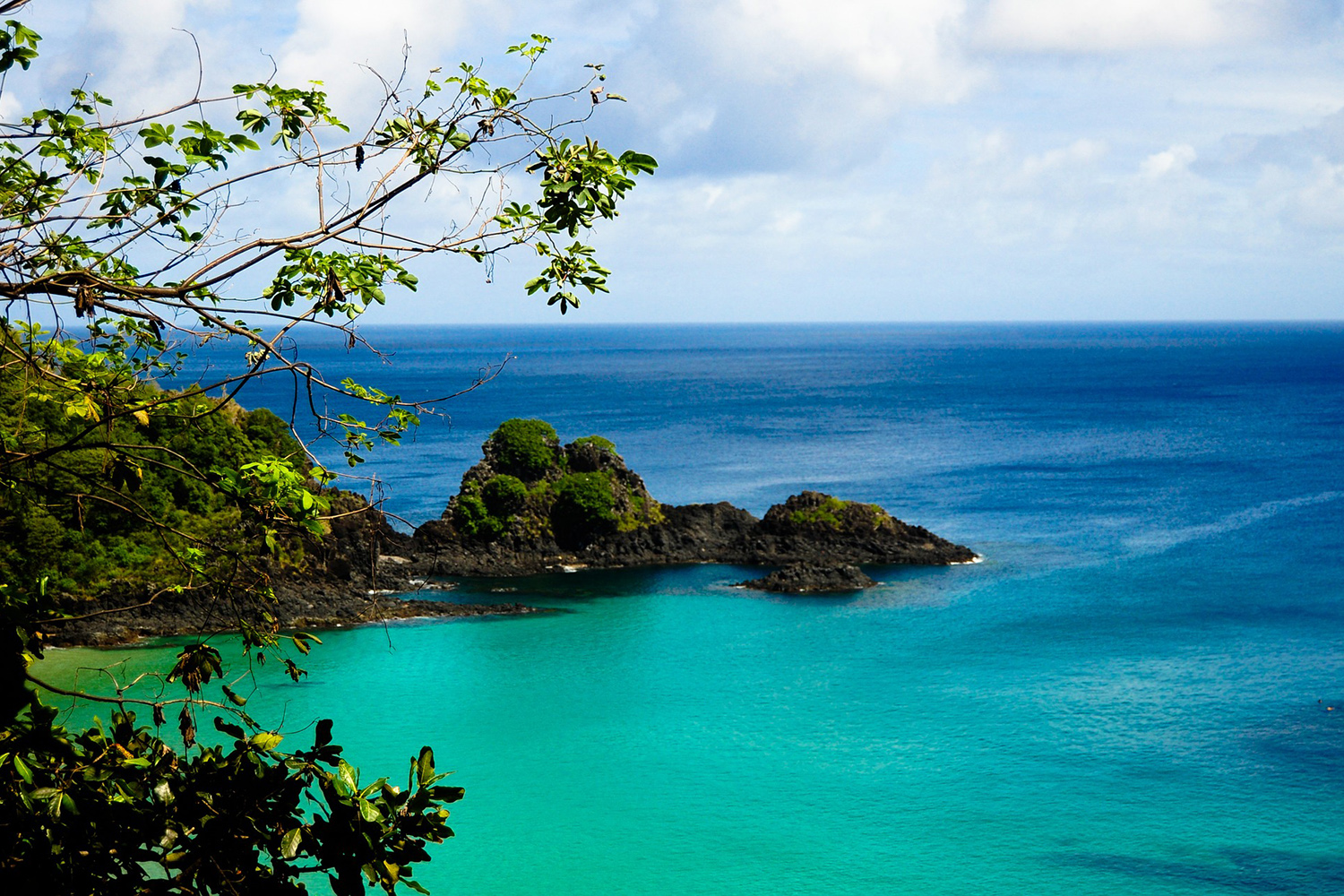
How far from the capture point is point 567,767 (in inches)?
1213

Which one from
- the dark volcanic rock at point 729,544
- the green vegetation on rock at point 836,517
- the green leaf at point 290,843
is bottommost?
the dark volcanic rock at point 729,544

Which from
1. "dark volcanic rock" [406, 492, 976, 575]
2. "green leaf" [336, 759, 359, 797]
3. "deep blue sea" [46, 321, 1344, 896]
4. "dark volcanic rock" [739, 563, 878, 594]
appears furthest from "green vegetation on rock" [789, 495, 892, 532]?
"green leaf" [336, 759, 359, 797]

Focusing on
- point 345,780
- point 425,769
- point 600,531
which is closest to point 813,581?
point 600,531

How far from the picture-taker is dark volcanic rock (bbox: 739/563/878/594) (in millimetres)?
50250

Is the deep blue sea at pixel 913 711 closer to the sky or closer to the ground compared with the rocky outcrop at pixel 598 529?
closer to the ground

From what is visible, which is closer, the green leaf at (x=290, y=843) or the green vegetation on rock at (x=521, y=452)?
the green leaf at (x=290, y=843)

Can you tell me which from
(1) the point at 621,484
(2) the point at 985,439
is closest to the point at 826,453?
(2) the point at 985,439

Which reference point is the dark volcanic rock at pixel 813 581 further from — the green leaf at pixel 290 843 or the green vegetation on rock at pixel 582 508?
the green leaf at pixel 290 843

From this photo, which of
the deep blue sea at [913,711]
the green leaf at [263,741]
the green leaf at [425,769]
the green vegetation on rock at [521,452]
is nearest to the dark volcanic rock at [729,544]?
the deep blue sea at [913,711]

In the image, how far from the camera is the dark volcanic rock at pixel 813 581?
165ft

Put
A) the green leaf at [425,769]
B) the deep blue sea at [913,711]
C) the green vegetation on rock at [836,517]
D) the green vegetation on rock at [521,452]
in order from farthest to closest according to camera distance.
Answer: the green vegetation on rock at [836,517]
the green vegetation on rock at [521,452]
the deep blue sea at [913,711]
the green leaf at [425,769]

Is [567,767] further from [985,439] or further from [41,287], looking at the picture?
[985,439]

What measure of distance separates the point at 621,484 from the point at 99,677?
89.8 feet

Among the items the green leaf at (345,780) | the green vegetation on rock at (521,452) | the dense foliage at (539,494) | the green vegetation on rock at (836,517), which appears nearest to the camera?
the green leaf at (345,780)
